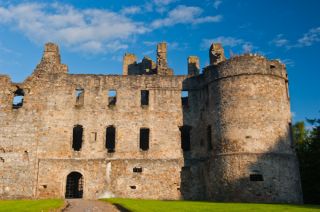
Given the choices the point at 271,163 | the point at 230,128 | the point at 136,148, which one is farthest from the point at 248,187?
the point at 136,148

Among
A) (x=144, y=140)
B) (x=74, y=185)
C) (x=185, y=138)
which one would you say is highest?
(x=185, y=138)

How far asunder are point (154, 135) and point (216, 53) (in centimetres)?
801

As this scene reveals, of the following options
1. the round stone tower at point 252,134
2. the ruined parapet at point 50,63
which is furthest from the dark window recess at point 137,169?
the ruined parapet at point 50,63

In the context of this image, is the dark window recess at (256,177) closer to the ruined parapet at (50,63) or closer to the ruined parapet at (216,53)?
the ruined parapet at (216,53)

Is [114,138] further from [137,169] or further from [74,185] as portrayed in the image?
[74,185]

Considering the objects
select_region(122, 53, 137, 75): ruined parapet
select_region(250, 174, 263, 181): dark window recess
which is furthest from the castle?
select_region(122, 53, 137, 75): ruined parapet

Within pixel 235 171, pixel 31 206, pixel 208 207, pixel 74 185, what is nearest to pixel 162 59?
pixel 235 171

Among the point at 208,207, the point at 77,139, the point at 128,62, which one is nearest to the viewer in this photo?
the point at 208,207

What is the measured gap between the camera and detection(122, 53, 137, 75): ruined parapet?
1331 inches

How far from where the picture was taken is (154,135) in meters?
26.7

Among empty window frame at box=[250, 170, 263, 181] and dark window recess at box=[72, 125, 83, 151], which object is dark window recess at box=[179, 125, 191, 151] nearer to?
empty window frame at box=[250, 170, 263, 181]

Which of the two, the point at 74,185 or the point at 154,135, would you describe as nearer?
the point at 154,135

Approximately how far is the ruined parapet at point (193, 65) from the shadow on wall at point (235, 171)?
503 centimetres

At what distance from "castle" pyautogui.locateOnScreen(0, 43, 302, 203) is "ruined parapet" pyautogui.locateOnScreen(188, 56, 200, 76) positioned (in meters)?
2.03
